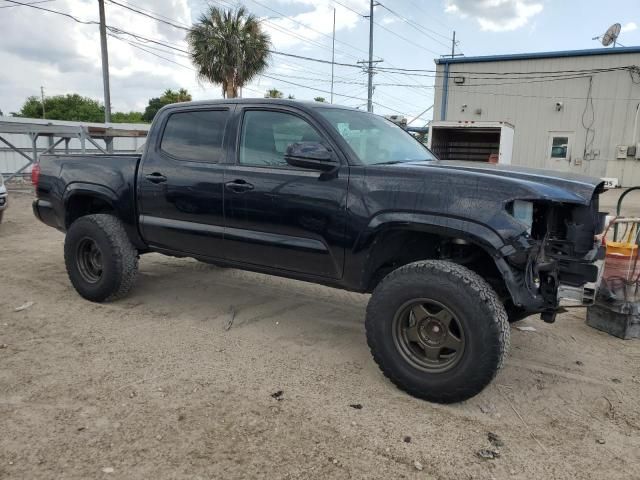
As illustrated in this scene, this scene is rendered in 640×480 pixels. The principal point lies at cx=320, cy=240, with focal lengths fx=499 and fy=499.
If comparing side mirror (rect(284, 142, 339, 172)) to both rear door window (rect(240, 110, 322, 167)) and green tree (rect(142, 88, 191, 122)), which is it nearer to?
rear door window (rect(240, 110, 322, 167))

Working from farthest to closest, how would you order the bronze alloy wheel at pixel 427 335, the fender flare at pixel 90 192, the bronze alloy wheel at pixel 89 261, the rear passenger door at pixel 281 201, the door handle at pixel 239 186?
1. the bronze alloy wheel at pixel 89 261
2. the fender flare at pixel 90 192
3. the door handle at pixel 239 186
4. the rear passenger door at pixel 281 201
5. the bronze alloy wheel at pixel 427 335

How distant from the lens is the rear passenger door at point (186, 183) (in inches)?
161

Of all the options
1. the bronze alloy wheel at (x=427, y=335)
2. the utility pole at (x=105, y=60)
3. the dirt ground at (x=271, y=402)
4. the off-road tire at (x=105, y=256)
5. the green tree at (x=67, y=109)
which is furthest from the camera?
the green tree at (x=67, y=109)

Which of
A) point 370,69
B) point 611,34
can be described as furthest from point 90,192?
point 370,69

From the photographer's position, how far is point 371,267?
349 cm

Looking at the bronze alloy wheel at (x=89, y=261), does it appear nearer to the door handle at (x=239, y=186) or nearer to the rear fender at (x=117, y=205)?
the rear fender at (x=117, y=205)

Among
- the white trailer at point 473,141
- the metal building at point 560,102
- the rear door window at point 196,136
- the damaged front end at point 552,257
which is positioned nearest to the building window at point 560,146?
the metal building at point 560,102

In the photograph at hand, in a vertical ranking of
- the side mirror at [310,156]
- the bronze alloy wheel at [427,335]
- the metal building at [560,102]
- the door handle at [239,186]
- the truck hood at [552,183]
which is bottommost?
the bronze alloy wheel at [427,335]

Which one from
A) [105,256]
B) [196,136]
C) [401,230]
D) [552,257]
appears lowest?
[105,256]

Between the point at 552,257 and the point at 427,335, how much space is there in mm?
908

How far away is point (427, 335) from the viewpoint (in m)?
3.19

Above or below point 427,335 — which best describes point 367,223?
above

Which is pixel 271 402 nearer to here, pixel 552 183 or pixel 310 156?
pixel 310 156

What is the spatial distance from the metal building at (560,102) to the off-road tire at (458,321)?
1804 centimetres
